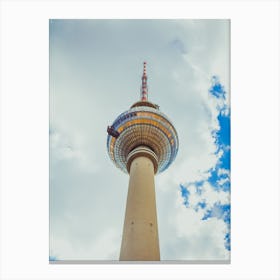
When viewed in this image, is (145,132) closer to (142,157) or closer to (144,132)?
(144,132)

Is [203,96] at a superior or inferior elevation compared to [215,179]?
superior

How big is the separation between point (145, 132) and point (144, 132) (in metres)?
0.05

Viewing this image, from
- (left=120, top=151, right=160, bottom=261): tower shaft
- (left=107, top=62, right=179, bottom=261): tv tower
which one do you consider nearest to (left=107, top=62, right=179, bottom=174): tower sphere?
(left=107, top=62, right=179, bottom=261): tv tower

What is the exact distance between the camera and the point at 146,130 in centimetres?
2028

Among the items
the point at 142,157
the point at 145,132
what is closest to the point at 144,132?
the point at 145,132

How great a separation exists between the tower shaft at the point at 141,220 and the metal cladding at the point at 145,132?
2794 mm

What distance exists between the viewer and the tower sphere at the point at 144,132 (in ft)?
66.3

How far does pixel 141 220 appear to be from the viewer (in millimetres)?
14641

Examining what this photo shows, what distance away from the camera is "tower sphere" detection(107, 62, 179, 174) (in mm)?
20203
